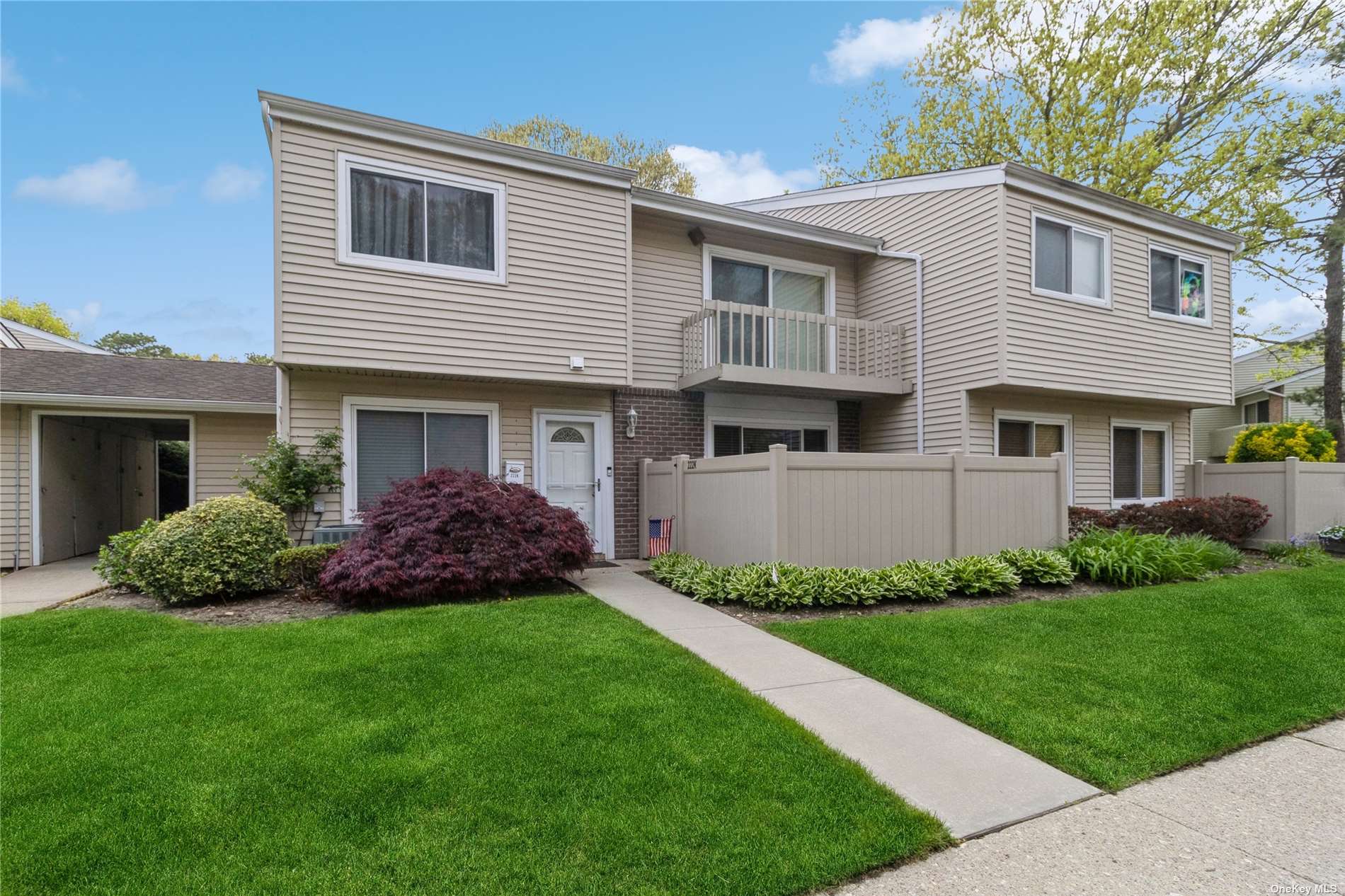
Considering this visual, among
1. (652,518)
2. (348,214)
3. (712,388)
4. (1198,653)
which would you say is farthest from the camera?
(712,388)

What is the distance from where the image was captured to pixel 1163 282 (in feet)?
40.2

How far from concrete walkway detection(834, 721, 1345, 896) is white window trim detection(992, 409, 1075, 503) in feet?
27.5

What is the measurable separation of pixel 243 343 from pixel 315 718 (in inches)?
1497

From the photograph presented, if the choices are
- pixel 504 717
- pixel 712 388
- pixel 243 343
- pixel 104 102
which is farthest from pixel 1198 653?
pixel 243 343

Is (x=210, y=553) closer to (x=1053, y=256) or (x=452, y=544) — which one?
(x=452, y=544)

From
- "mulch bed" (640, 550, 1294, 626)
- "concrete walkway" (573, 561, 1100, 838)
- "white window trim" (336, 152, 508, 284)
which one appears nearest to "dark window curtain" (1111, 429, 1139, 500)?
"mulch bed" (640, 550, 1294, 626)

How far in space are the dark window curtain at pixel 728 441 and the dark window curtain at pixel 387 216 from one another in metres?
5.29

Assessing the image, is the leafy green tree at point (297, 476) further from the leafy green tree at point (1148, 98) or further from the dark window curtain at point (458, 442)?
the leafy green tree at point (1148, 98)

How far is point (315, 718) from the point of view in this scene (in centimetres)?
369

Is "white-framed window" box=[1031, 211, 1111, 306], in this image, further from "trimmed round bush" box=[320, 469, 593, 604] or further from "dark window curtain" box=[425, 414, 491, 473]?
"dark window curtain" box=[425, 414, 491, 473]

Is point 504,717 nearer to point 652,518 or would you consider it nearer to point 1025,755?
point 1025,755

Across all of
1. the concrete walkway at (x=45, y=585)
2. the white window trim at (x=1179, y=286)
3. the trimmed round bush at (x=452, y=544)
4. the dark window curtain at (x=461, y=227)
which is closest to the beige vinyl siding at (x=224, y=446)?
the concrete walkway at (x=45, y=585)

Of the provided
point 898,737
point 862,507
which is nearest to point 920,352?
point 862,507

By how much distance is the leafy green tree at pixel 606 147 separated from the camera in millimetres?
24250
